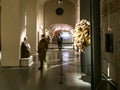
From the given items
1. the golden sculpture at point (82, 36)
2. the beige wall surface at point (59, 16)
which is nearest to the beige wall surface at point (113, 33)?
the golden sculpture at point (82, 36)

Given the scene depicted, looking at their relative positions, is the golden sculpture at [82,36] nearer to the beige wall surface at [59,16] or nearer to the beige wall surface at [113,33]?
the beige wall surface at [113,33]

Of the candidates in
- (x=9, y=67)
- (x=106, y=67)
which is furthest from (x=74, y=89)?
(x=9, y=67)

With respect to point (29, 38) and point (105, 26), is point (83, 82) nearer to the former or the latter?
point (105, 26)

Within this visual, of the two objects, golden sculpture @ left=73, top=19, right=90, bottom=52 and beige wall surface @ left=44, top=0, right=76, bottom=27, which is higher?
beige wall surface @ left=44, top=0, right=76, bottom=27

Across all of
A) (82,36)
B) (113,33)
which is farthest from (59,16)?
(113,33)

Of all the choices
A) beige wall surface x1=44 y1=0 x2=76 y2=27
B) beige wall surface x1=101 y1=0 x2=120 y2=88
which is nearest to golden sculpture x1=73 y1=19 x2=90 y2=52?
beige wall surface x1=101 y1=0 x2=120 y2=88

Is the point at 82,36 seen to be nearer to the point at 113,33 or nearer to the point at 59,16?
the point at 113,33

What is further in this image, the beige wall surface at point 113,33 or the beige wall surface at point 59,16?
the beige wall surface at point 59,16

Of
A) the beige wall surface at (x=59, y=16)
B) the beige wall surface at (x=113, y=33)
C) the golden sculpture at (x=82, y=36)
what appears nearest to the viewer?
the beige wall surface at (x=113, y=33)

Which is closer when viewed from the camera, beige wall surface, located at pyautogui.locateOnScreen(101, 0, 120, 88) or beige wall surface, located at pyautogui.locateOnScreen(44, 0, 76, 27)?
beige wall surface, located at pyautogui.locateOnScreen(101, 0, 120, 88)

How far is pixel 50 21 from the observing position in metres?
35.7

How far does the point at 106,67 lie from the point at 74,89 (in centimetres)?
240

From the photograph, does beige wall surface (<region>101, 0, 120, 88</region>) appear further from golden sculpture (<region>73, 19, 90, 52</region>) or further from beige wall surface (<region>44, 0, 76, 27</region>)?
beige wall surface (<region>44, 0, 76, 27</region>)

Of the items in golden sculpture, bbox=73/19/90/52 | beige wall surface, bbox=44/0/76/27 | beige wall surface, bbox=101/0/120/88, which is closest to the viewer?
beige wall surface, bbox=101/0/120/88
